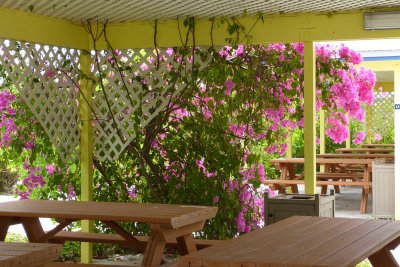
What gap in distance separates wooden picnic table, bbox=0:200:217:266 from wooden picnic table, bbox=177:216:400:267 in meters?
0.74

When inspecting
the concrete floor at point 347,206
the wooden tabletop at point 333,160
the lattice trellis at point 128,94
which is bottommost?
the concrete floor at point 347,206

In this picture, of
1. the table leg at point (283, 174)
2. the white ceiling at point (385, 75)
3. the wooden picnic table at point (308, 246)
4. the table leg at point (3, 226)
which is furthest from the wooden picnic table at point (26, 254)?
the white ceiling at point (385, 75)

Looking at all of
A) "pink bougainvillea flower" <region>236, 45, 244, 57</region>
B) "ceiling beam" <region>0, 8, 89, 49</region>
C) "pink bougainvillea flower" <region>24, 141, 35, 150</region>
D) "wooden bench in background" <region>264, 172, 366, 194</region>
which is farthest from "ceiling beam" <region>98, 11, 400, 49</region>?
"wooden bench in background" <region>264, 172, 366, 194</region>

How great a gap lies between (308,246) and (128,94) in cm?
365

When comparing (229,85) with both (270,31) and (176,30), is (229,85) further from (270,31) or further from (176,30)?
(270,31)

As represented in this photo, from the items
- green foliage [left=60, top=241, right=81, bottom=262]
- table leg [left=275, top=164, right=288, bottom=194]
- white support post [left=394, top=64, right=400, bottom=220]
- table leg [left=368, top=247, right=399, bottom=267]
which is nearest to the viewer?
table leg [left=368, top=247, right=399, bottom=267]

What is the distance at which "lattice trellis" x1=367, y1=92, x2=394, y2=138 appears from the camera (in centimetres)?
1905

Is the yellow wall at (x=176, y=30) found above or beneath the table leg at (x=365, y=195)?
above

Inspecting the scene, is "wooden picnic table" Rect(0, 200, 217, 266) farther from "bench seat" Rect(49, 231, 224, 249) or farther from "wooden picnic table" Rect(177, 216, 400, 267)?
"wooden picnic table" Rect(177, 216, 400, 267)

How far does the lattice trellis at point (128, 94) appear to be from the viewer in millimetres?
6906

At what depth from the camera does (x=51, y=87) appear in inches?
268

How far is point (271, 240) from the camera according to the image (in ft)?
12.5

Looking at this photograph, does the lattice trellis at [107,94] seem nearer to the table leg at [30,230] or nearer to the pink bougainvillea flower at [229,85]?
the pink bougainvillea flower at [229,85]

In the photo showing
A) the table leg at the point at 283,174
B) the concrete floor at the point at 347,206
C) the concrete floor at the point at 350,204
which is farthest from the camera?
the table leg at the point at 283,174
